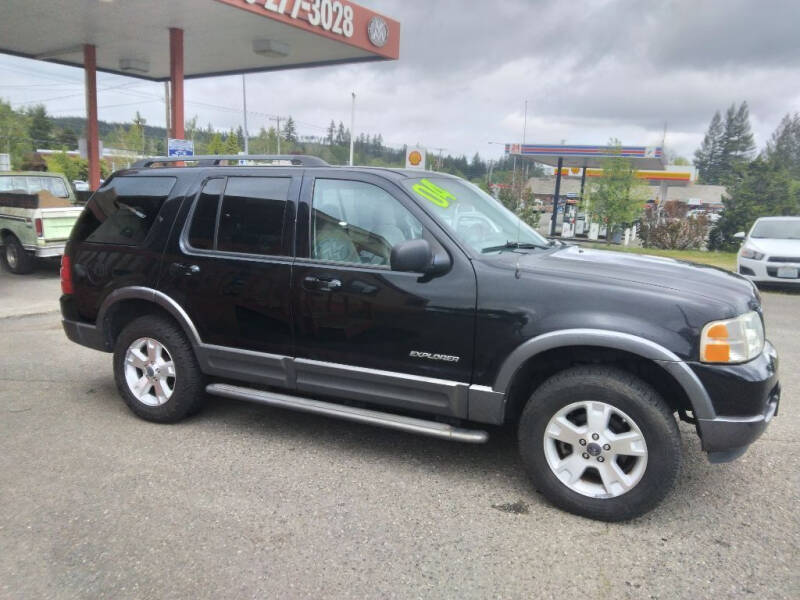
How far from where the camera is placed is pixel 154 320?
449cm

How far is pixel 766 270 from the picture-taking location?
36.7 ft

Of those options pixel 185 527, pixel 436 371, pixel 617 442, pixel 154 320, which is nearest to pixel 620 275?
pixel 617 442

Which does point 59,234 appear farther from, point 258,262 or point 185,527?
point 185,527

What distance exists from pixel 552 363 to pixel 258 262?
199 centimetres

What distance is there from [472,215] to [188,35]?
13.1 metres

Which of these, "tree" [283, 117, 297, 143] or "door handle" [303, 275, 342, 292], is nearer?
"door handle" [303, 275, 342, 292]

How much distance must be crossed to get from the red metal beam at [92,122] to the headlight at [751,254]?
16577 millimetres

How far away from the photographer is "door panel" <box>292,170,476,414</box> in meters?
3.47

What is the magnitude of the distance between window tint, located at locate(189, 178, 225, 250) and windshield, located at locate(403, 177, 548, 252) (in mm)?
1429

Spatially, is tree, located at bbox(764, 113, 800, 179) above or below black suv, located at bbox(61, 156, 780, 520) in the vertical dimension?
above

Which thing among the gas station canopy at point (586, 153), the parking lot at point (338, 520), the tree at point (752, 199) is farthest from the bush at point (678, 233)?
the parking lot at point (338, 520)

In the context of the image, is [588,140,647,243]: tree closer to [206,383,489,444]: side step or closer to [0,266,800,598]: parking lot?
[0,266,800,598]: parking lot

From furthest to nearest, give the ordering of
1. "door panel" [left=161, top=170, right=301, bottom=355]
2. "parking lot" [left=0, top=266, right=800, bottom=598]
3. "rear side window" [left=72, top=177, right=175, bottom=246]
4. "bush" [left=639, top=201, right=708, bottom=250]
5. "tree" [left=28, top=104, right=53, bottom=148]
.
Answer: "tree" [left=28, top=104, right=53, bottom=148] < "bush" [left=639, top=201, right=708, bottom=250] < "rear side window" [left=72, top=177, right=175, bottom=246] < "door panel" [left=161, top=170, right=301, bottom=355] < "parking lot" [left=0, top=266, right=800, bottom=598]

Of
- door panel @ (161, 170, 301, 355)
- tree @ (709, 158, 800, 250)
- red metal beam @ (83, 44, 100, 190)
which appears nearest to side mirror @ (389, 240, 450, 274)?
door panel @ (161, 170, 301, 355)
